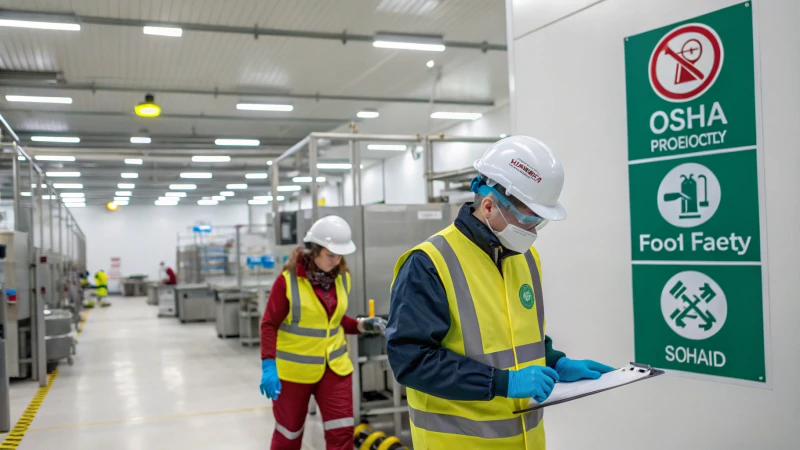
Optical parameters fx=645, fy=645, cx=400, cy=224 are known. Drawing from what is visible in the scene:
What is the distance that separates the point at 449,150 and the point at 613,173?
14.1 meters

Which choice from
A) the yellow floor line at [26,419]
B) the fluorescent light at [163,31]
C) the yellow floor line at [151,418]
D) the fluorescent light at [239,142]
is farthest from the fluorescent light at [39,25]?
the fluorescent light at [239,142]

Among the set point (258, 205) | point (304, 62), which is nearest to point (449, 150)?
point (304, 62)

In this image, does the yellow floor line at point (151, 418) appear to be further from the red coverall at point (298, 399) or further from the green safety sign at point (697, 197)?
the green safety sign at point (697, 197)

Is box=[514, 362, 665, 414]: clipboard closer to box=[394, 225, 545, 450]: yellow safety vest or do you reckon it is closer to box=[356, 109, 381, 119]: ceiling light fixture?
box=[394, 225, 545, 450]: yellow safety vest

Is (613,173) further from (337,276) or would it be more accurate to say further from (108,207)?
(108,207)

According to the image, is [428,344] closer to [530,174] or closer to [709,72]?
[530,174]

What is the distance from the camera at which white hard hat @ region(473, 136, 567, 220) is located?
1.82 metres

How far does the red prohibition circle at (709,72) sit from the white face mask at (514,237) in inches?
36.2

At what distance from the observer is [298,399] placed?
3.69m

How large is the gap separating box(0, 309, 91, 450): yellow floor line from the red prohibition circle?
608 centimetres

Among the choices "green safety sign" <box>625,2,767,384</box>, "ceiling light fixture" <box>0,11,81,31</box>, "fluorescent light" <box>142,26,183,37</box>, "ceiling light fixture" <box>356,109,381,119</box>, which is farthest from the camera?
"ceiling light fixture" <box>356,109,381,119</box>

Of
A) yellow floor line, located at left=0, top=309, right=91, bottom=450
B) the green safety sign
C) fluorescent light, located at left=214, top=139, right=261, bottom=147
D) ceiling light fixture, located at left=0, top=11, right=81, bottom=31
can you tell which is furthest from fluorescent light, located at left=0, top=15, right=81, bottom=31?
fluorescent light, located at left=214, top=139, right=261, bottom=147

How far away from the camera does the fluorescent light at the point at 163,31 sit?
8.55 m

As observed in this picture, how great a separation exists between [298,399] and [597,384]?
2.23 meters
